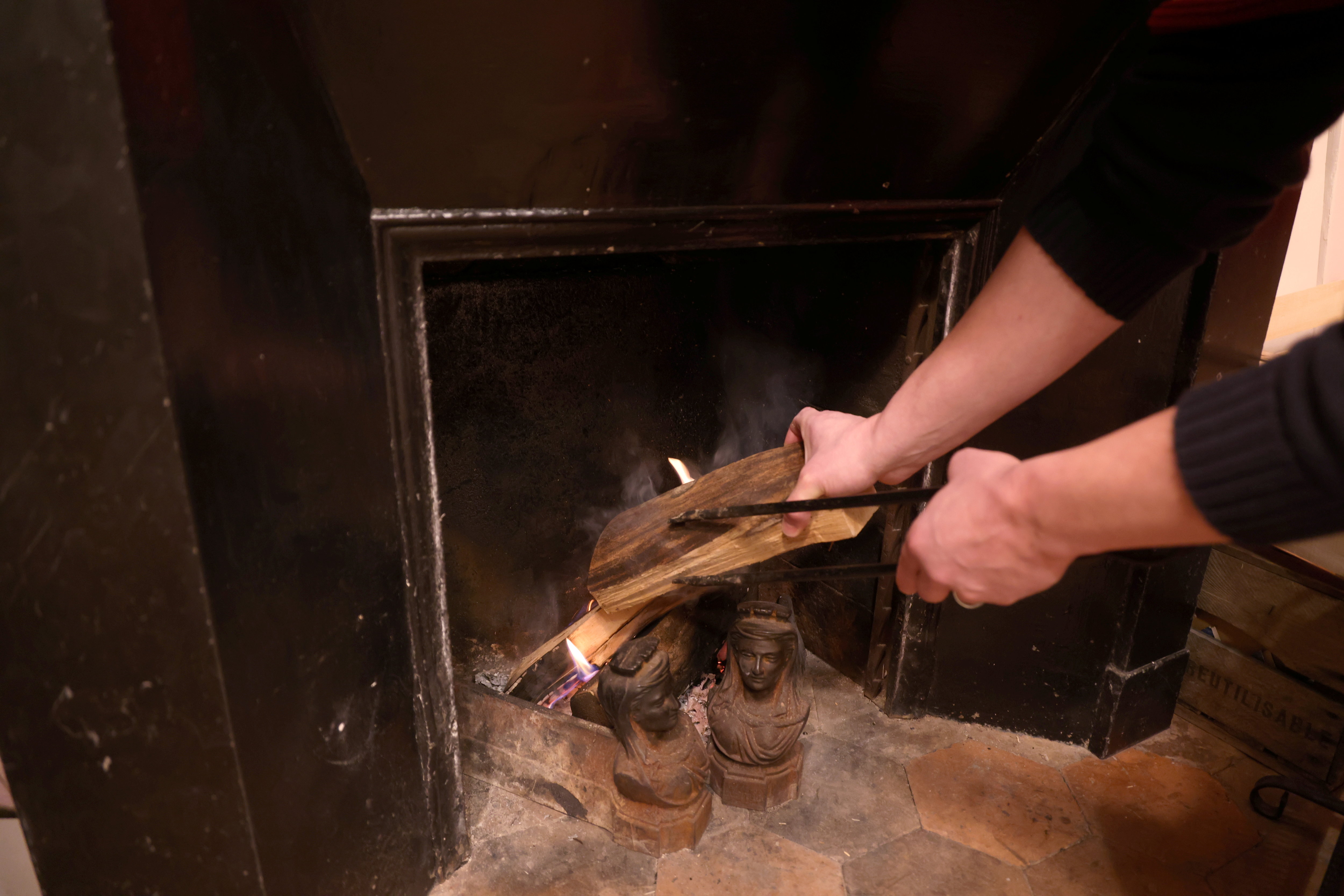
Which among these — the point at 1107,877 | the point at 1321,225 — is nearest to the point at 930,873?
the point at 1107,877

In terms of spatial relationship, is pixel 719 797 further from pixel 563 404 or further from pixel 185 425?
pixel 185 425

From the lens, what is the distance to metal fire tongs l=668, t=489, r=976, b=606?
3.45 ft

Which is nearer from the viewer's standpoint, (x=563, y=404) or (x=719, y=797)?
(x=719, y=797)

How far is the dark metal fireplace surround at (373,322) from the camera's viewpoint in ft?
2.67

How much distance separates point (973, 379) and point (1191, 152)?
375 millimetres

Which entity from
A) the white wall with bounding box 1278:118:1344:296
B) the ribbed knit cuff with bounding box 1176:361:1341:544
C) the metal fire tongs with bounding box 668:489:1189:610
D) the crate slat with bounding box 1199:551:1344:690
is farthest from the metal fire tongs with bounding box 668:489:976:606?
the white wall with bounding box 1278:118:1344:296

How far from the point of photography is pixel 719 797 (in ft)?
5.46

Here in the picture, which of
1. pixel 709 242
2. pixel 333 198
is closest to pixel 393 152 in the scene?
pixel 333 198

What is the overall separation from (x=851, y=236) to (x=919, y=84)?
0.99 ft

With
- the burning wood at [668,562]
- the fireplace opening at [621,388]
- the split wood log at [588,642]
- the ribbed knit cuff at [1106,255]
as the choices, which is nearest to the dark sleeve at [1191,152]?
the ribbed knit cuff at [1106,255]

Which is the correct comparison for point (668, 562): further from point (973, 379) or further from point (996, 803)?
point (996, 803)

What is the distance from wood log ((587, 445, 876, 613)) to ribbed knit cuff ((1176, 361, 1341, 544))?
0.59m

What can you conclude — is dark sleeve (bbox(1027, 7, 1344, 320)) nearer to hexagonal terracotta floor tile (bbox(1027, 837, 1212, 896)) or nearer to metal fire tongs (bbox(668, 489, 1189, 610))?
metal fire tongs (bbox(668, 489, 1189, 610))

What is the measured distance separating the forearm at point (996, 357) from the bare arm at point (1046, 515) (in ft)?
0.80
